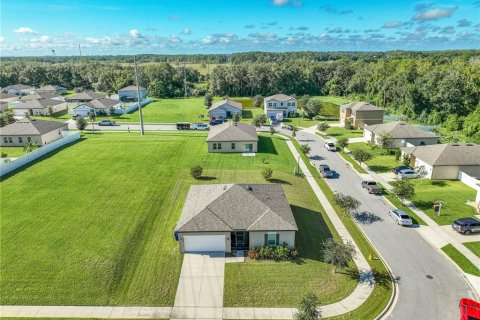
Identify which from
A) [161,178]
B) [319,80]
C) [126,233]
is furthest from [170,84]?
[126,233]

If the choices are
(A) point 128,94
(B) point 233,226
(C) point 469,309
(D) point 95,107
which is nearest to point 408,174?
(C) point 469,309

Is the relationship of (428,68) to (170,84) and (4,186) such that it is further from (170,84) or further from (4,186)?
(4,186)

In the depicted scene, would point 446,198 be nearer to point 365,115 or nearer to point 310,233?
point 310,233

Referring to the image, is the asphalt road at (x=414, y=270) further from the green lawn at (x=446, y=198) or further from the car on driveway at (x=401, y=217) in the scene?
the green lawn at (x=446, y=198)

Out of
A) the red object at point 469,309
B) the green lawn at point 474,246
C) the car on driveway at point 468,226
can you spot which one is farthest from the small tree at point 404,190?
the red object at point 469,309

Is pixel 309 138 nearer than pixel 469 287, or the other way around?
pixel 469 287

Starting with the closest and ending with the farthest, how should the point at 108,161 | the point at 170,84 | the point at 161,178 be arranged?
the point at 161,178
the point at 108,161
the point at 170,84
